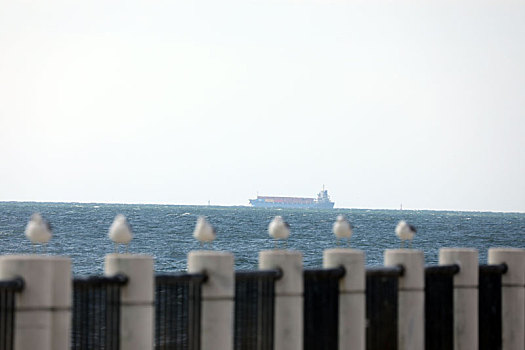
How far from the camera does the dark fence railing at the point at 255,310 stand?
12.2 meters

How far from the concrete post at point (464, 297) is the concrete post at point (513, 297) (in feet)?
2.57

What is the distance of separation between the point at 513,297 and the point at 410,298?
1953 millimetres

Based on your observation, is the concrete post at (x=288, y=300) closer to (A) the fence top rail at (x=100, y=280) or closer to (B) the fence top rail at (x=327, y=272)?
(B) the fence top rail at (x=327, y=272)

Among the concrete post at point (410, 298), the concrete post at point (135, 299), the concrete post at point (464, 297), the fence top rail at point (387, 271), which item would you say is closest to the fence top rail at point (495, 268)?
the concrete post at point (464, 297)

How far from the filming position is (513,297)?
15.0 metres

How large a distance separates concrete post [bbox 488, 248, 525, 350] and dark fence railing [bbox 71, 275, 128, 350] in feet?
18.9

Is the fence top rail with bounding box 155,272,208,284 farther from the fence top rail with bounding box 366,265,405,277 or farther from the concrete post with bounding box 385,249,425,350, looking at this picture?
the concrete post with bounding box 385,249,425,350

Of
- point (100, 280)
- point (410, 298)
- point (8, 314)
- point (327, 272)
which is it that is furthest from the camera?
point (410, 298)

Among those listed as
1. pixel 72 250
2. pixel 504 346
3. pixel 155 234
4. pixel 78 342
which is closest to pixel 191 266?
pixel 78 342

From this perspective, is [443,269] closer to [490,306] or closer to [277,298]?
[490,306]

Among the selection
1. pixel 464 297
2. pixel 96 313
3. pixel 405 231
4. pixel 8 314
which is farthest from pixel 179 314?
pixel 464 297

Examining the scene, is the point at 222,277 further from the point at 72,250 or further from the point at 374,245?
the point at 374,245

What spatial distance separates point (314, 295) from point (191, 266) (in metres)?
1.60

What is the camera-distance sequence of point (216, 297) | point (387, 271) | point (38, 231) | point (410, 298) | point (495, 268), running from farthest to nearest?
point (495, 268) < point (410, 298) < point (387, 271) < point (216, 297) < point (38, 231)
